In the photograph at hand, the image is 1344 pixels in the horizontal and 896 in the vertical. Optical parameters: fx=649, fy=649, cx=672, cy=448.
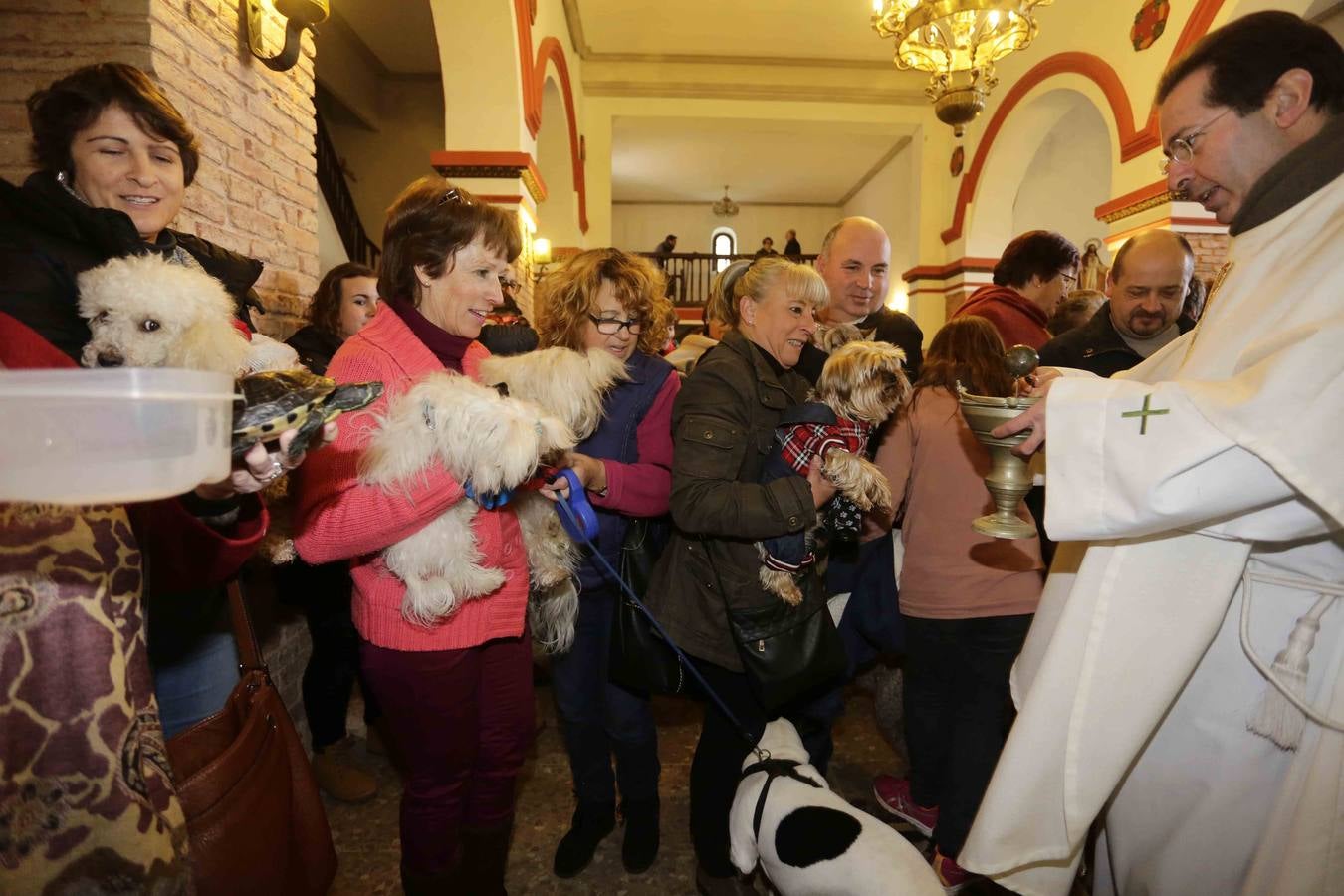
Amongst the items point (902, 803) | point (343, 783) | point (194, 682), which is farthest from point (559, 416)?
point (902, 803)

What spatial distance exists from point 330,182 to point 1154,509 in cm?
977

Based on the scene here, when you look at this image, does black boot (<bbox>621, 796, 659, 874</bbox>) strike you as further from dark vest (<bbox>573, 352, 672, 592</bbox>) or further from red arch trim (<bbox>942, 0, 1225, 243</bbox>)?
red arch trim (<bbox>942, 0, 1225, 243</bbox>)

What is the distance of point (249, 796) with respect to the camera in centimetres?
114

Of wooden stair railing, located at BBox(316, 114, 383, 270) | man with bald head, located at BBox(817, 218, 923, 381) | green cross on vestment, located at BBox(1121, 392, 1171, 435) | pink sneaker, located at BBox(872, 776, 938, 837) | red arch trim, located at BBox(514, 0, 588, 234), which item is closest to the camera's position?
green cross on vestment, located at BBox(1121, 392, 1171, 435)

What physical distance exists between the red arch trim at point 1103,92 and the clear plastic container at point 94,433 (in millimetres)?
5435

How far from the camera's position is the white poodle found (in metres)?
1.09

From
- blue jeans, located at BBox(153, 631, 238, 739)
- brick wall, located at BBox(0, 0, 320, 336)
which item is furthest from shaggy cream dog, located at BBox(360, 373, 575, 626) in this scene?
brick wall, located at BBox(0, 0, 320, 336)

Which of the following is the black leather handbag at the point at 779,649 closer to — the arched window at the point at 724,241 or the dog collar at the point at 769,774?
the dog collar at the point at 769,774

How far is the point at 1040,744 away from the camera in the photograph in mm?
1354

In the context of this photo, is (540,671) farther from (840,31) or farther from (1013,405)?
(840,31)

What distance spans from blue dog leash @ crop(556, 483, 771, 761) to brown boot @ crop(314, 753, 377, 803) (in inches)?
60.6

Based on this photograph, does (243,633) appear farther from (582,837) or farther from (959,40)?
(959,40)

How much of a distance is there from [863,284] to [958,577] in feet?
4.12

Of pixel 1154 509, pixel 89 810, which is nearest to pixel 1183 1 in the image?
pixel 1154 509
